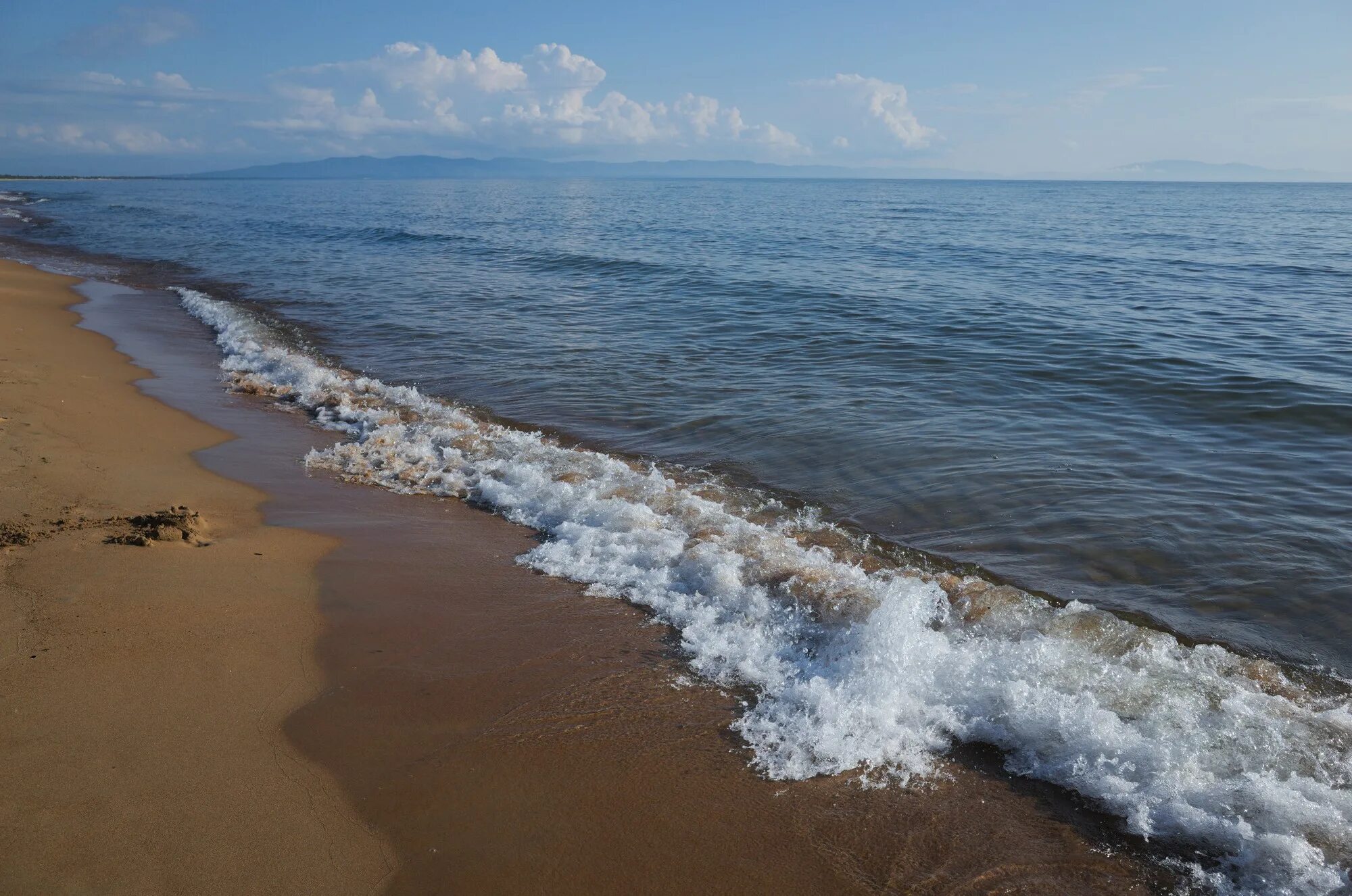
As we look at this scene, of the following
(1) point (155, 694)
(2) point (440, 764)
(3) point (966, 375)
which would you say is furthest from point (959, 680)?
(3) point (966, 375)

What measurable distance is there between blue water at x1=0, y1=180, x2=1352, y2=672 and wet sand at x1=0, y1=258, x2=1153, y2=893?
2.89 m

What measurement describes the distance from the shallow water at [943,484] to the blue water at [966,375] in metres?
0.06

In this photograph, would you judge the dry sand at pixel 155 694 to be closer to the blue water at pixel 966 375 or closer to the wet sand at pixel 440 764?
the wet sand at pixel 440 764

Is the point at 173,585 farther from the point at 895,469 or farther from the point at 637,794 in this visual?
the point at 895,469

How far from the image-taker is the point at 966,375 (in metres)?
11.3

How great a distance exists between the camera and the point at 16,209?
4938 cm

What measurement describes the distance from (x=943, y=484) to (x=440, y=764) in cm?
537

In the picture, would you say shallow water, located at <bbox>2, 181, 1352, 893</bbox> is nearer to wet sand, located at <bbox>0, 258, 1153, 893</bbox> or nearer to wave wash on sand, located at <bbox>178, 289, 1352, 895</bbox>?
wave wash on sand, located at <bbox>178, 289, 1352, 895</bbox>

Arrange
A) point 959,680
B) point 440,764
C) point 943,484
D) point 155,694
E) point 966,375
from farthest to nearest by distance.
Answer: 1. point 966,375
2. point 943,484
3. point 959,680
4. point 155,694
5. point 440,764

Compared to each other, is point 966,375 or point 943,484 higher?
point 966,375

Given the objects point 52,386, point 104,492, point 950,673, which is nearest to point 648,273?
point 52,386

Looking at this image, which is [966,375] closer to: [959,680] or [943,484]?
[943,484]

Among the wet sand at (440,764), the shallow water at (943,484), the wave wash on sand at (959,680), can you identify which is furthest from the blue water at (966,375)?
the wet sand at (440,764)

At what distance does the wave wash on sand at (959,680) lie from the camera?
3275mm
